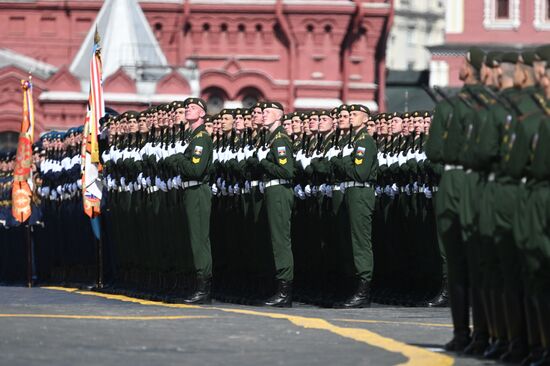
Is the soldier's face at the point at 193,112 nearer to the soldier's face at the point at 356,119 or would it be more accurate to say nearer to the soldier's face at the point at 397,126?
the soldier's face at the point at 356,119

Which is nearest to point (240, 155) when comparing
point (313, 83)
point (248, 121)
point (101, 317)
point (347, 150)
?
point (248, 121)

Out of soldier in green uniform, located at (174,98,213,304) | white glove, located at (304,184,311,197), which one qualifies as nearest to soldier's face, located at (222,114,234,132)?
white glove, located at (304,184,311,197)

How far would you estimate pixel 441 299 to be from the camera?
74.0 ft

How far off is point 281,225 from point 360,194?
836 millimetres

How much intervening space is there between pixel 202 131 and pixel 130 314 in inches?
131

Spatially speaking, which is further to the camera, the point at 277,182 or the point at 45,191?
the point at 45,191

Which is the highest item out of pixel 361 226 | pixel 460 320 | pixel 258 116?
pixel 258 116

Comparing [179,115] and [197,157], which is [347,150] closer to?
[197,157]

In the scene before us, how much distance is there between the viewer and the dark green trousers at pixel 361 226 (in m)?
22.2

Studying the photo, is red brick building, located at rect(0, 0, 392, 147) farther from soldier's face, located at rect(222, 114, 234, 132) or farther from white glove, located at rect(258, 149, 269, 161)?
white glove, located at rect(258, 149, 269, 161)

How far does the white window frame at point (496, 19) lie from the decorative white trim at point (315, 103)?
21309 mm

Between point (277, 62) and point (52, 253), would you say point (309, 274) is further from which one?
point (277, 62)

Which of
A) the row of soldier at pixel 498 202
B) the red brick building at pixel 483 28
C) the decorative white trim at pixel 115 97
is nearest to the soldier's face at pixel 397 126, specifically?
the row of soldier at pixel 498 202

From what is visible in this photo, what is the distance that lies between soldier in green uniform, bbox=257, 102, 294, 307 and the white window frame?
247 feet
